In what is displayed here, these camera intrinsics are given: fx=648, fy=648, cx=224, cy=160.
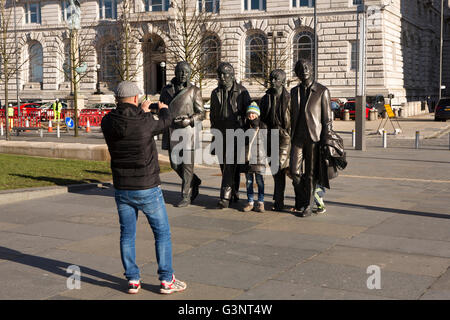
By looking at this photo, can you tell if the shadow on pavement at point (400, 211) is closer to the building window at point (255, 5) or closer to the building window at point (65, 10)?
the building window at point (255, 5)

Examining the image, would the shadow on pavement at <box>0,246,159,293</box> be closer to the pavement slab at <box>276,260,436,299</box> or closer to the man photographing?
the man photographing

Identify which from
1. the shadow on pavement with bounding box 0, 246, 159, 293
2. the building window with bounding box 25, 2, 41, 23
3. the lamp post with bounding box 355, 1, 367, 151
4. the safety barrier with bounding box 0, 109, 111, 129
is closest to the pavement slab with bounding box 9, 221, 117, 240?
the shadow on pavement with bounding box 0, 246, 159, 293

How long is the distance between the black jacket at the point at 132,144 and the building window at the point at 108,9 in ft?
168

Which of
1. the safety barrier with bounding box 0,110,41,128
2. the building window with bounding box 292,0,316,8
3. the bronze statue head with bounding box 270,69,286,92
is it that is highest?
the building window with bounding box 292,0,316,8

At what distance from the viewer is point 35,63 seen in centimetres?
5806

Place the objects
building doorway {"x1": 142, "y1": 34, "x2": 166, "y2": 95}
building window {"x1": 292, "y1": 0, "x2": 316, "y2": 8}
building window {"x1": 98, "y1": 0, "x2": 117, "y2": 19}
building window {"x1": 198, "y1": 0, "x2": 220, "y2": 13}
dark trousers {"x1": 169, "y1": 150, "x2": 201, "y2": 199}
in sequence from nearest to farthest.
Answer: dark trousers {"x1": 169, "y1": 150, "x2": 201, "y2": 199} → building window {"x1": 292, "y1": 0, "x2": 316, "y2": 8} → building window {"x1": 198, "y1": 0, "x2": 220, "y2": 13} → building doorway {"x1": 142, "y1": 34, "x2": 166, "y2": 95} → building window {"x1": 98, "y1": 0, "x2": 117, "y2": 19}

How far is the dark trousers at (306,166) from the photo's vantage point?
886 centimetres

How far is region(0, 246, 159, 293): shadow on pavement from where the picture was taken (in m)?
5.82

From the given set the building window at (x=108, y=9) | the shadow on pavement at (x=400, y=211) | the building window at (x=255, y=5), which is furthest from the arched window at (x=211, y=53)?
the shadow on pavement at (x=400, y=211)

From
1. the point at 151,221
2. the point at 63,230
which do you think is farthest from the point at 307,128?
the point at 151,221

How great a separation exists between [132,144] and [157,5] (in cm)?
4983

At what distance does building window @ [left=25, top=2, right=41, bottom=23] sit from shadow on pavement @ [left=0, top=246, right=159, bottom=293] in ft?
179

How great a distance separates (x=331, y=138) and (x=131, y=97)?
3.83 m

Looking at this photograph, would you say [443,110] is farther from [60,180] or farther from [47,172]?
[60,180]
